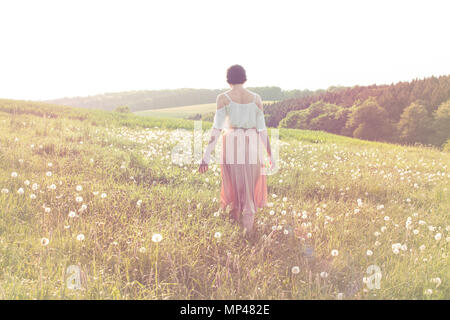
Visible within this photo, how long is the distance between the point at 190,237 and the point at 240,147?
4.55ft

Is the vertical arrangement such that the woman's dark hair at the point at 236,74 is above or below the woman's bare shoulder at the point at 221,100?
above

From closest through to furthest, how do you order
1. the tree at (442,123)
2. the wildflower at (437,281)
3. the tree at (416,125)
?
1. the wildflower at (437,281)
2. the tree at (442,123)
3. the tree at (416,125)

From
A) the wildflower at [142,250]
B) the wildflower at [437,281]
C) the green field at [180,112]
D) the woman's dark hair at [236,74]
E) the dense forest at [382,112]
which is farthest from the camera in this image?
the green field at [180,112]

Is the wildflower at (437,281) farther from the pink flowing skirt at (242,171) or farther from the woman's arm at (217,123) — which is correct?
the woman's arm at (217,123)

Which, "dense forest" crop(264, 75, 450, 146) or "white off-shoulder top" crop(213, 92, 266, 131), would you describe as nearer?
"white off-shoulder top" crop(213, 92, 266, 131)

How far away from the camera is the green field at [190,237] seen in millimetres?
3000

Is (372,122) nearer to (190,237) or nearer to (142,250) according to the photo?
(190,237)

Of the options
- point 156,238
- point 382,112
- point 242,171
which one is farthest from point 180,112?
point 156,238

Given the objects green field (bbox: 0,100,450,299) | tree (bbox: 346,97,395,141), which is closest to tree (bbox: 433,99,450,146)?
tree (bbox: 346,97,395,141)

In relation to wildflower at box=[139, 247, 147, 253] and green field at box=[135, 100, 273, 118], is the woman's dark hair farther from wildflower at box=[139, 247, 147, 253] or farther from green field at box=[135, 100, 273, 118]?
green field at box=[135, 100, 273, 118]

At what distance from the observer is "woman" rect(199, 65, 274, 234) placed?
13.6ft

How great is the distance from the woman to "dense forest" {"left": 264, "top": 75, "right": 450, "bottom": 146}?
82.6 ft

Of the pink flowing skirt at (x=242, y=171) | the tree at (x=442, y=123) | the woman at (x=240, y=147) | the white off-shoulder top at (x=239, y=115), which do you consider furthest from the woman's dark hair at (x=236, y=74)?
the tree at (x=442, y=123)
